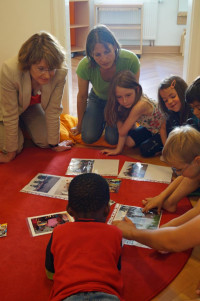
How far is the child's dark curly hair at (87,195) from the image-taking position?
1121mm

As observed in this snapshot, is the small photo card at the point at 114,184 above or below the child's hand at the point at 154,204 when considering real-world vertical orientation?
below

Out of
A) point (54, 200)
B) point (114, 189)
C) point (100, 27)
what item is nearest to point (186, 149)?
point (114, 189)

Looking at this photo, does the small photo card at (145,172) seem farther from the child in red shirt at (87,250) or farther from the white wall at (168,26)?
the white wall at (168,26)

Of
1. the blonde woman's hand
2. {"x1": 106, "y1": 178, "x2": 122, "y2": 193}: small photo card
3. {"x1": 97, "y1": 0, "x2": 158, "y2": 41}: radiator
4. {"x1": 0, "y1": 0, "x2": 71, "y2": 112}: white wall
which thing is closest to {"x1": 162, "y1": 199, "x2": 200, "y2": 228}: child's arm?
{"x1": 106, "y1": 178, "x2": 122, "y2": 193}: small photo card

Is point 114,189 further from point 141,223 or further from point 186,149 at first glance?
point 186,149

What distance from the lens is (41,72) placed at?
80.3 inches

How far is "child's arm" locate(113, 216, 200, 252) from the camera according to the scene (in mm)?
1107

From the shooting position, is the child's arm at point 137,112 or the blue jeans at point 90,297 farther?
the child's arm at point 137,112

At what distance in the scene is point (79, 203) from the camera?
1120 millimetres

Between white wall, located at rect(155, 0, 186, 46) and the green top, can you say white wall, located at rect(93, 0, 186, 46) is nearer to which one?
white wall, located at rect(155, 0, 186, 46)

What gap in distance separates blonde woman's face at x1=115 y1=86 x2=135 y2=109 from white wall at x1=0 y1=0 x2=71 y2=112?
0.98 m

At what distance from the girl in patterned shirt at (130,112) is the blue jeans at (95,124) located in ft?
0.46

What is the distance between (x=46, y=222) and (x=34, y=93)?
1.00 metres

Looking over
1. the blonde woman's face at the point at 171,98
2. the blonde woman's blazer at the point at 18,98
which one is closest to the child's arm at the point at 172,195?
the blonde woman's face at the point at 171,98
